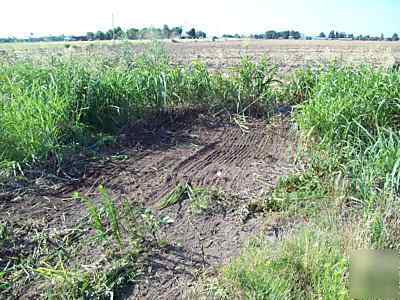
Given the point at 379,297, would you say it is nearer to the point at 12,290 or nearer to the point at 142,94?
the point at 12,290

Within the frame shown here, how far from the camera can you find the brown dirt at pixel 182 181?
7.04 ft

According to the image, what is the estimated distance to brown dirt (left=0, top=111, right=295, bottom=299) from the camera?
2145mm

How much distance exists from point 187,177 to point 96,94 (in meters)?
1.75

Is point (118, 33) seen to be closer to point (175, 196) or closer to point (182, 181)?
point (182, 181)

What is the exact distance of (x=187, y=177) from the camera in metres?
3.20

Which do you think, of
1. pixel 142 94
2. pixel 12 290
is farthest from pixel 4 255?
pixel 142 94

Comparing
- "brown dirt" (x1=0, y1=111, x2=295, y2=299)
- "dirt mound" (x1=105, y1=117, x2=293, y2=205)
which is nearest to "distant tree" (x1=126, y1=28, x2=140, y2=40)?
"brown dirt" (x1=0, y1=111, x2=295, y2=299)

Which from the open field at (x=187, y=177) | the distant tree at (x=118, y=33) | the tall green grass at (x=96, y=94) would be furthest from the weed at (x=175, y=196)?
the distant tree at (x=118, y=33)

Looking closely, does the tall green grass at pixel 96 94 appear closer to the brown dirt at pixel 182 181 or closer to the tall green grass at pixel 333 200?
the brown dirt at pixel 182 181

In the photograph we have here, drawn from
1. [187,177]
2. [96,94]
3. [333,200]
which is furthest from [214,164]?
[96,94]

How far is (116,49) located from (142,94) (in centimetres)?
143

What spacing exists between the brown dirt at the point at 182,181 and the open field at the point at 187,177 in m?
0.01

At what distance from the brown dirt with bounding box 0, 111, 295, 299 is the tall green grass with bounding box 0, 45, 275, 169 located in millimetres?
315

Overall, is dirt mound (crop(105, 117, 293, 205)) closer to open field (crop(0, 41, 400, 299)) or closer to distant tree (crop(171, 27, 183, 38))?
open field (crop(0, 41, 400, 299))
